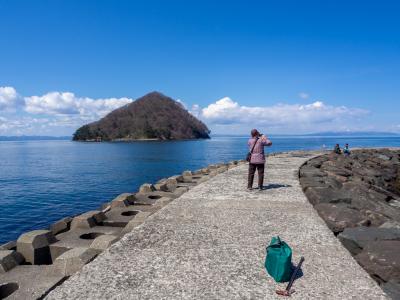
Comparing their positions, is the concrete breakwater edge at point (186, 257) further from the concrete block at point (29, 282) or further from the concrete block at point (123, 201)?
the concrete block at point (123, 201)

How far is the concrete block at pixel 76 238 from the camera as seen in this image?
542 cm

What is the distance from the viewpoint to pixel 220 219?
6.05m

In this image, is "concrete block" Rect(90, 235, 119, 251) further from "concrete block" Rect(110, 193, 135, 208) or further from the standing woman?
the standing woman

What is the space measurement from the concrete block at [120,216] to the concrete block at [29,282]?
2.29m

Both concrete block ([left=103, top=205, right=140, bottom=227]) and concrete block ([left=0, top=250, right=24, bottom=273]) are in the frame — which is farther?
concrete block ([left=103, top=205, right=140, bottom=227])

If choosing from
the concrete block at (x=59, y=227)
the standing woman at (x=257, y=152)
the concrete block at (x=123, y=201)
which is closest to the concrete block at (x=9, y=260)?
the concrete block at (x=59, y=227)

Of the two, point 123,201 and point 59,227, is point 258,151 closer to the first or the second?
point 123,201

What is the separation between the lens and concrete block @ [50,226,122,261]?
5.42m

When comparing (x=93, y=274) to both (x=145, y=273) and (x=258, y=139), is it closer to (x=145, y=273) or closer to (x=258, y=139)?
(x=145, y=273)

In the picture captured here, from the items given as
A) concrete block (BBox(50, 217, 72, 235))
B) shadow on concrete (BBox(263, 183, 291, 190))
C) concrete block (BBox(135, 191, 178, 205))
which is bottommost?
concrete block (BBox(50, 217, 72, 235))

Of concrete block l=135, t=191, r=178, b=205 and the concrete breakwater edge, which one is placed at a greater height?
the concrete breakwater edge

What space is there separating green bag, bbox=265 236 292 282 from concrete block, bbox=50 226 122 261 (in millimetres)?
2626

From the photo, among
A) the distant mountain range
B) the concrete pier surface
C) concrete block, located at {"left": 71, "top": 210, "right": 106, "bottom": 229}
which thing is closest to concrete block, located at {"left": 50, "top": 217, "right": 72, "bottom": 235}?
concrete block, located at {"left": 71, "top": 210, "right": 106, "bottom": 229}

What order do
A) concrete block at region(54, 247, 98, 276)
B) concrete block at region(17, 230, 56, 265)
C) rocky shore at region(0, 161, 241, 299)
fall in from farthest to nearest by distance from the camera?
concrete block at region(17, 230, 56, 265)
concrete block at region(54, 247, 98, 276)
rocky shore at region(0, 161, 241, 299)
